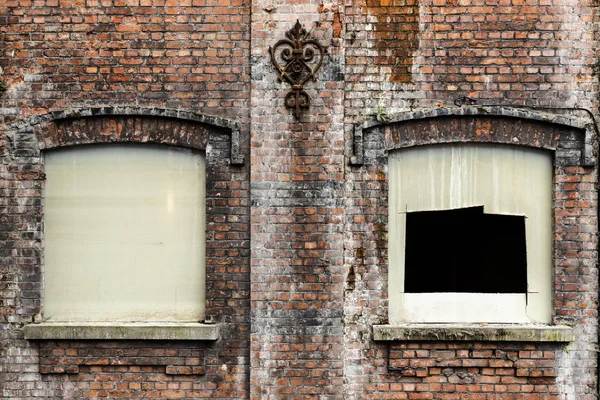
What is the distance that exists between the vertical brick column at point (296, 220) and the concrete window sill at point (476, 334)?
46 cm

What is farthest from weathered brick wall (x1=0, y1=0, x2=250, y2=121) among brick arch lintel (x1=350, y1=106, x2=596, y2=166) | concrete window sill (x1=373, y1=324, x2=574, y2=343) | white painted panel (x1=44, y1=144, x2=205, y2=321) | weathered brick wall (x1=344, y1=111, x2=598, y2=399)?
concrete window sill (x1=373, y1=324, x2=574, y2=343)

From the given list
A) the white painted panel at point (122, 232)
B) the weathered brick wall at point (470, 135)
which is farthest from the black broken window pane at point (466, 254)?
the white painted panel at point (122, 232)

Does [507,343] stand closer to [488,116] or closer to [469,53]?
[488,116]

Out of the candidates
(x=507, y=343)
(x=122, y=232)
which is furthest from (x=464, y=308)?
(x=122, y=232)

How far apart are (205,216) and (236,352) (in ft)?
4.14

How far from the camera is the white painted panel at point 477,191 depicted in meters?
5.29

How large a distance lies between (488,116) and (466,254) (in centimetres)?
126

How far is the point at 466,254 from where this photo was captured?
211 inches

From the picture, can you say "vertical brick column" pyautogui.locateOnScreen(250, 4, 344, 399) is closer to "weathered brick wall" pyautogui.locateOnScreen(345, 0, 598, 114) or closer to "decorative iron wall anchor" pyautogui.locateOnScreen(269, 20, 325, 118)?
"decorative iron wall anchor" pyautogui.locateOnScreen(269, 20, 325, 118)

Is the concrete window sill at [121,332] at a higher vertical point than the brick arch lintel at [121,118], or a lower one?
lower

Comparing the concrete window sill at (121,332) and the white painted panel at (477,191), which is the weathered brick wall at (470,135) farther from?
the concrete window sill at (121,332)

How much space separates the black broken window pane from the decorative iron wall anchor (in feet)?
4.95

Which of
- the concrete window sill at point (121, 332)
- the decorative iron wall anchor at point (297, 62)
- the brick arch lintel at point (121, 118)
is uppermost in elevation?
the decorative iron wall anchor at point (297, 62)

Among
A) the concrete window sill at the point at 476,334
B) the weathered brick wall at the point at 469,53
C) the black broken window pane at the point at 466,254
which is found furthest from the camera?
the black broken window pane at the point at 466,254
